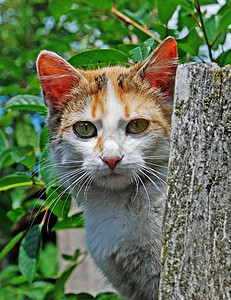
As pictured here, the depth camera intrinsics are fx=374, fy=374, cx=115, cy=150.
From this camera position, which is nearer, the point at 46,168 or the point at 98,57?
the point at 98,57

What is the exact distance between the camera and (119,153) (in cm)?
123

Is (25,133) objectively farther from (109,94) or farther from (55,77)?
(109,94)

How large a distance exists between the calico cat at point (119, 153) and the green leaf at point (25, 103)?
14 centimetres

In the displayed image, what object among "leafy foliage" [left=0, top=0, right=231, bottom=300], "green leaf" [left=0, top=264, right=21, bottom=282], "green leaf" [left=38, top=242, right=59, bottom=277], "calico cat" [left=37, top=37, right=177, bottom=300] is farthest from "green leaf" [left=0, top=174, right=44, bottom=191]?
"green leaf" [left=38, top=242, right=59, bottom=277]

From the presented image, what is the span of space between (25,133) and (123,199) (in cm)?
117

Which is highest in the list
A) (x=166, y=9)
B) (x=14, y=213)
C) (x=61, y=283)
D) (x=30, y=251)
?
(x=166, y=9)

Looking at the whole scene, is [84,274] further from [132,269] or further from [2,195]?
[132,269]

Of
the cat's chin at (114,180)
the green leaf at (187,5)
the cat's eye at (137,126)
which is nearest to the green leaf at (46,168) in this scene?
the cat's chin at (114,180)

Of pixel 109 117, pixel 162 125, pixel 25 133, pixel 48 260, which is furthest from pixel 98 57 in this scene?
pixel 48 260

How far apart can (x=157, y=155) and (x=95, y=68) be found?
62 cm

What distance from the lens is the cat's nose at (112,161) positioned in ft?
4.01

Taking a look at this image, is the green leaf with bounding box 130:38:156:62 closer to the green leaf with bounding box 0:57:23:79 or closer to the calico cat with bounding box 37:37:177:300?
the calico cat with bounding box 37:37:177:300

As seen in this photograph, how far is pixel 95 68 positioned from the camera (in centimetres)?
175

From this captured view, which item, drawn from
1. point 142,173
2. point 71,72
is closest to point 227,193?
point 142,173
